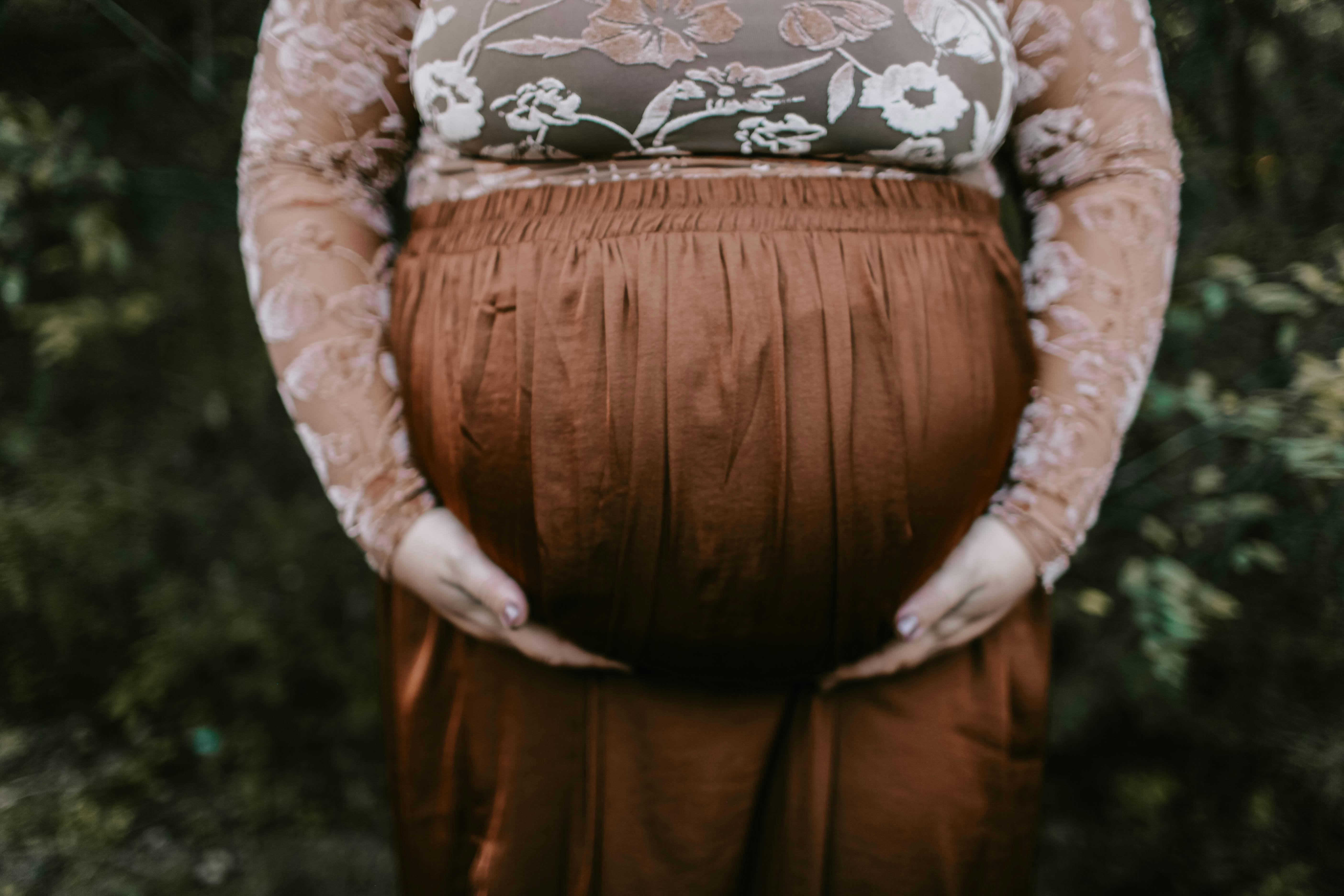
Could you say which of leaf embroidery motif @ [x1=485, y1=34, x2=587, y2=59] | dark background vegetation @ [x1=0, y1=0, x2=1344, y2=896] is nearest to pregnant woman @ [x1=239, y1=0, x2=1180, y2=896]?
leaf embroidery motif @ [x1=485, y1=34, x2=587, y2=59]

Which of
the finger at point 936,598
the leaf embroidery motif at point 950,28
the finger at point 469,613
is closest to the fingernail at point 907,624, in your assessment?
the finger at point 936,598

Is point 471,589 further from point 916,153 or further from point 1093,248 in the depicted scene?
point 1093,248

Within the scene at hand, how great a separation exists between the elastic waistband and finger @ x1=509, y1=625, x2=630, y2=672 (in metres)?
0.34

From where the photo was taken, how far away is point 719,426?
1.94 feet

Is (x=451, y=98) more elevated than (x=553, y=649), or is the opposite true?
(x=451, y=98)

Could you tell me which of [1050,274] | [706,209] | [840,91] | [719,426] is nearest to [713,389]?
[719,426]

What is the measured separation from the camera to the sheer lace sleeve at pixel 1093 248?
70cm

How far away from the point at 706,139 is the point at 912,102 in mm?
167

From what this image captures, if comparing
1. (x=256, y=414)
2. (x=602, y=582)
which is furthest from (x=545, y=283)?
(x=256, y=414)

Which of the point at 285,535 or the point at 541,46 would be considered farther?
the point at 285,535

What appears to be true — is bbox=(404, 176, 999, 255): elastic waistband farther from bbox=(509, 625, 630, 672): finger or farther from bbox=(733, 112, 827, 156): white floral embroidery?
bbox=(509, 625, 630, 672): finger

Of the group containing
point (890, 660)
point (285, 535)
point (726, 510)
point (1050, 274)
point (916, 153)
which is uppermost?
point (916, 153)

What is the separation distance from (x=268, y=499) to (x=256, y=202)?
932mm

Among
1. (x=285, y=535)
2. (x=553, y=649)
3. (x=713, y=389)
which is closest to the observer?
(x=713, y=389)
